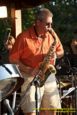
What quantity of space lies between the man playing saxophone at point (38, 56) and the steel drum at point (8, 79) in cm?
74

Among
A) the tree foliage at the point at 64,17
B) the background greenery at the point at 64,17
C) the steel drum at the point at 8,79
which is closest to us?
the steel drum at the point at 8,79

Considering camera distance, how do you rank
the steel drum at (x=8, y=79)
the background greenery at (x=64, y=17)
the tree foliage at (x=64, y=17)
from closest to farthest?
the steel drum at (x=8, y=79) → the background greenery at (x=64, y=17) → the tree foliage at (x=64, y=17)

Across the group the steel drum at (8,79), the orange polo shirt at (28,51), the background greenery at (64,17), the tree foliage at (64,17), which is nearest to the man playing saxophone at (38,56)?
the orange polo shirt at (28,51)

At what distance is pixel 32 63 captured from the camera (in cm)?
514

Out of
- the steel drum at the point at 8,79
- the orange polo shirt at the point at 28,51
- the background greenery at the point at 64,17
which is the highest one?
the background greenery at the point at 64,17

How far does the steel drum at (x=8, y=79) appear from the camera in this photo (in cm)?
415

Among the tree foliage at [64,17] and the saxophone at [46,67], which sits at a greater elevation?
the tree foliage at [64,17]

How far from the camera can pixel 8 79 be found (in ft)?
13.8

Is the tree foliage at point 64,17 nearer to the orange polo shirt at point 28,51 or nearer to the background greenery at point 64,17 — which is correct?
the background greenery at point 64,17

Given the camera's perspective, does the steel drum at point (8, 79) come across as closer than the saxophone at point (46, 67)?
Yes

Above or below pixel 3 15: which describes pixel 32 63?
below

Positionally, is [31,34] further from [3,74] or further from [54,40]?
[3,74]

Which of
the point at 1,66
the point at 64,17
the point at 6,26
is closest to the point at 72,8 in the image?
the point at 64,17

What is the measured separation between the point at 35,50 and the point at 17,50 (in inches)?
7.3
